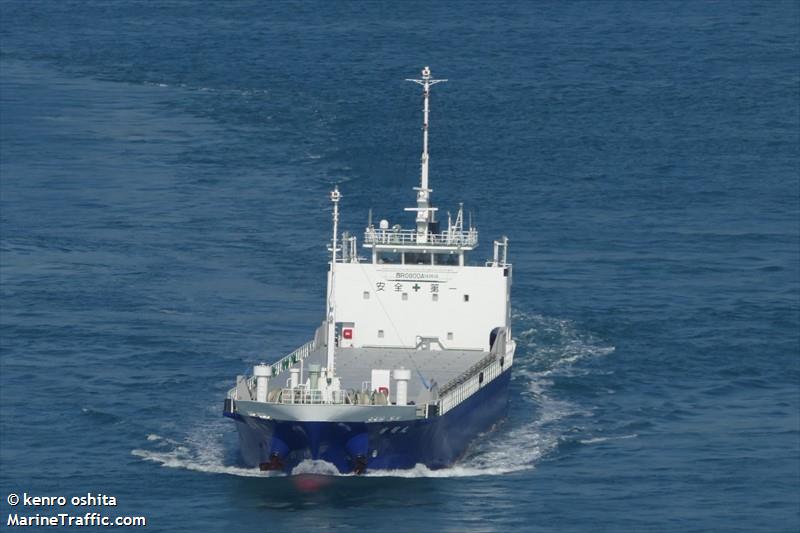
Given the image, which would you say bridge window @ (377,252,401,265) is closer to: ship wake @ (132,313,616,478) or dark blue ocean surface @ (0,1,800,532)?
dark blue ocean surface @ (0,1,800,532)

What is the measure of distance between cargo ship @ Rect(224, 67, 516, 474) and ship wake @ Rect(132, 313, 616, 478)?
64cm

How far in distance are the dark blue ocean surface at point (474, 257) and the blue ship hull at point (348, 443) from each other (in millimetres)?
811

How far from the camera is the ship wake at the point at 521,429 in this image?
97.6m

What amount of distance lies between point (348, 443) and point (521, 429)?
526 inches

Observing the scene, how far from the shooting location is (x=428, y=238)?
377ft

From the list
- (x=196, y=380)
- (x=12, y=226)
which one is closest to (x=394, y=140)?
(x=12, y=226)

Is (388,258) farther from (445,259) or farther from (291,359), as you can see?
(291,359)

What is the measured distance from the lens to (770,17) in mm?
199625

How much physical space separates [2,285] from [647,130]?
52810 mm

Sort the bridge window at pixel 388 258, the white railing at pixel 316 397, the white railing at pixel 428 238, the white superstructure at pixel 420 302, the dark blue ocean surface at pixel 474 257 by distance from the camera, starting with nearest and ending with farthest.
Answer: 1. the dark blue ocean surface at pixel 474 257
2. the white railing at pixel 316 397
3. the white superstructure at pixel 420 302
4. the white railing at pixel 428 238
5. the bridge window at pixel 388 258

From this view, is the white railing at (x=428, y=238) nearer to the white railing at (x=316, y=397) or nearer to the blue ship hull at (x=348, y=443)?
the blue ship hull at (x=348, y=443)

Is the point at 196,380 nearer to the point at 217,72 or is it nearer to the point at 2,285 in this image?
the point at 2,285

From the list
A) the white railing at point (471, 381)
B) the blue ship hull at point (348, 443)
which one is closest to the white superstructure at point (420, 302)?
the white railing at point (471, 381)

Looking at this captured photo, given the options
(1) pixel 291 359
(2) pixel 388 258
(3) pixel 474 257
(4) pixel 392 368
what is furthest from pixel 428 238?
A: (3) pixel 474 257
